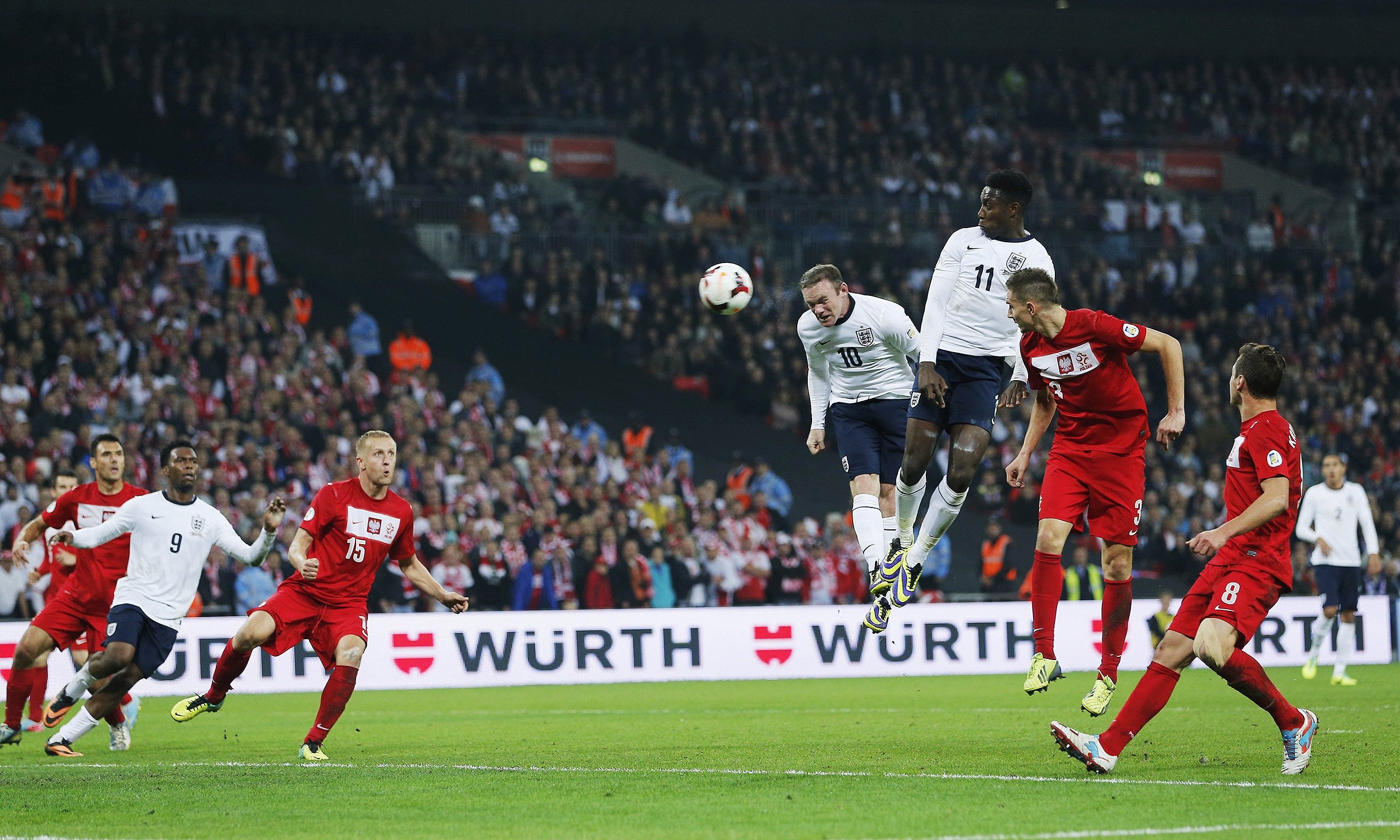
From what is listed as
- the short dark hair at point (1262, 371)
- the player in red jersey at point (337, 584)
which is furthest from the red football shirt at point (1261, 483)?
the player in red jersey at point (337, 584)

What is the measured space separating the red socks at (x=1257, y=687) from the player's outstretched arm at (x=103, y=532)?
7375 millimetres

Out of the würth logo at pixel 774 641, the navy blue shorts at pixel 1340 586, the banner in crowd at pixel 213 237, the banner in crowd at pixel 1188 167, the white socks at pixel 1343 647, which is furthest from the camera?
the banner in crowd at pixel 1188 167

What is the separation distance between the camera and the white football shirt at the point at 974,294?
34.4ft

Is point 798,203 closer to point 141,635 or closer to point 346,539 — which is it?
point 346,539

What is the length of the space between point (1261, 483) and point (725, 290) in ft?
12.4

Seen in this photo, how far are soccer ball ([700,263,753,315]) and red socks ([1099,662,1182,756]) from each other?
367 centimetres

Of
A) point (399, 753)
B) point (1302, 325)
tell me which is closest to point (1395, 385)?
point (1302, 325)

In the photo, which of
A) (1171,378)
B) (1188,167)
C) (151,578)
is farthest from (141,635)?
(1188,167)

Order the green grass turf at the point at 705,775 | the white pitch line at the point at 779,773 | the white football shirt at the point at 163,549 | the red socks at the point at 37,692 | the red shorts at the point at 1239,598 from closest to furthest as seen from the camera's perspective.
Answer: the green grass turf at the point at 705,775
the white pitch line at the point at 779,773
the red shorts at the point at 1239,598
the white football shirt at the point at 163,549
the red socks at the point at 37,692

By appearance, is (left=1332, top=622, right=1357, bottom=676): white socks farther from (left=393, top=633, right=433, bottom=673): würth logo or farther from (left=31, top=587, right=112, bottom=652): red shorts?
(left=31, top=587, right=112, bottom=652): red shorts

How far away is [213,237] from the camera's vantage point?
82.1ft

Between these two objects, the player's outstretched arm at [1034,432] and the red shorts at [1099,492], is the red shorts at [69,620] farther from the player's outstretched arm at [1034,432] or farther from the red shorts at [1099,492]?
the red shorts at [1099,492]

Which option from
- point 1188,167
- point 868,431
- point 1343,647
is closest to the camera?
point 868,431

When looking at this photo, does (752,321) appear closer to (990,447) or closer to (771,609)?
(990,447)
